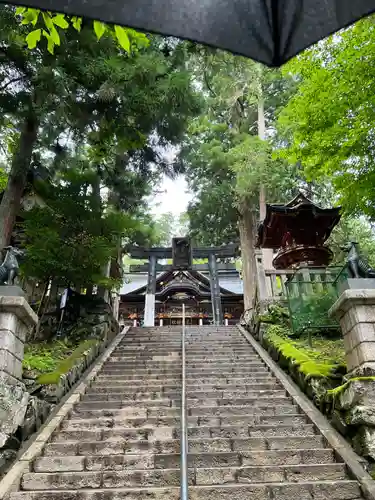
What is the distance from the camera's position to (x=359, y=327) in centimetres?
494

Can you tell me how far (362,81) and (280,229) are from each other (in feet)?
16.3

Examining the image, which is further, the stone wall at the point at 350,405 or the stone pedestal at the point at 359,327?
the stone pedestal at the point at 359,327

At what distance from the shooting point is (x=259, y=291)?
37.6ft

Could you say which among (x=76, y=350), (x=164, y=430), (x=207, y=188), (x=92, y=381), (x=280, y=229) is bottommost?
(x=164, y=430)

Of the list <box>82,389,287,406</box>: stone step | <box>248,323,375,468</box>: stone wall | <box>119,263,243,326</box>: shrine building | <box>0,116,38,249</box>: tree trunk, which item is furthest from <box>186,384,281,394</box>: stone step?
<box>119,263,243,326</box>: shrine building

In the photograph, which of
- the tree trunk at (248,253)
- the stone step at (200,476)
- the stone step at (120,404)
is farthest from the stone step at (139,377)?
the tree trunk at (248,253)

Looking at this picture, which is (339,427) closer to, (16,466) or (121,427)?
(121,427)

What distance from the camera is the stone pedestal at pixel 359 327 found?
15.7ft

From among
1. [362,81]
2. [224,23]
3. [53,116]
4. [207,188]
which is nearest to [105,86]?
[53,116]

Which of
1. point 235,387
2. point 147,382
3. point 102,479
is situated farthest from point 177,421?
point 147,382

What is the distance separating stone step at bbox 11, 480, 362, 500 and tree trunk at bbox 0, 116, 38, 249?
5537mm

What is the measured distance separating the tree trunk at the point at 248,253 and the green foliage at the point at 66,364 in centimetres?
761

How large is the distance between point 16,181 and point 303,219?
24.7 feet

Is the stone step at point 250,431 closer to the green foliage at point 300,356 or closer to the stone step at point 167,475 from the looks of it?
the stone step at point 167,475
